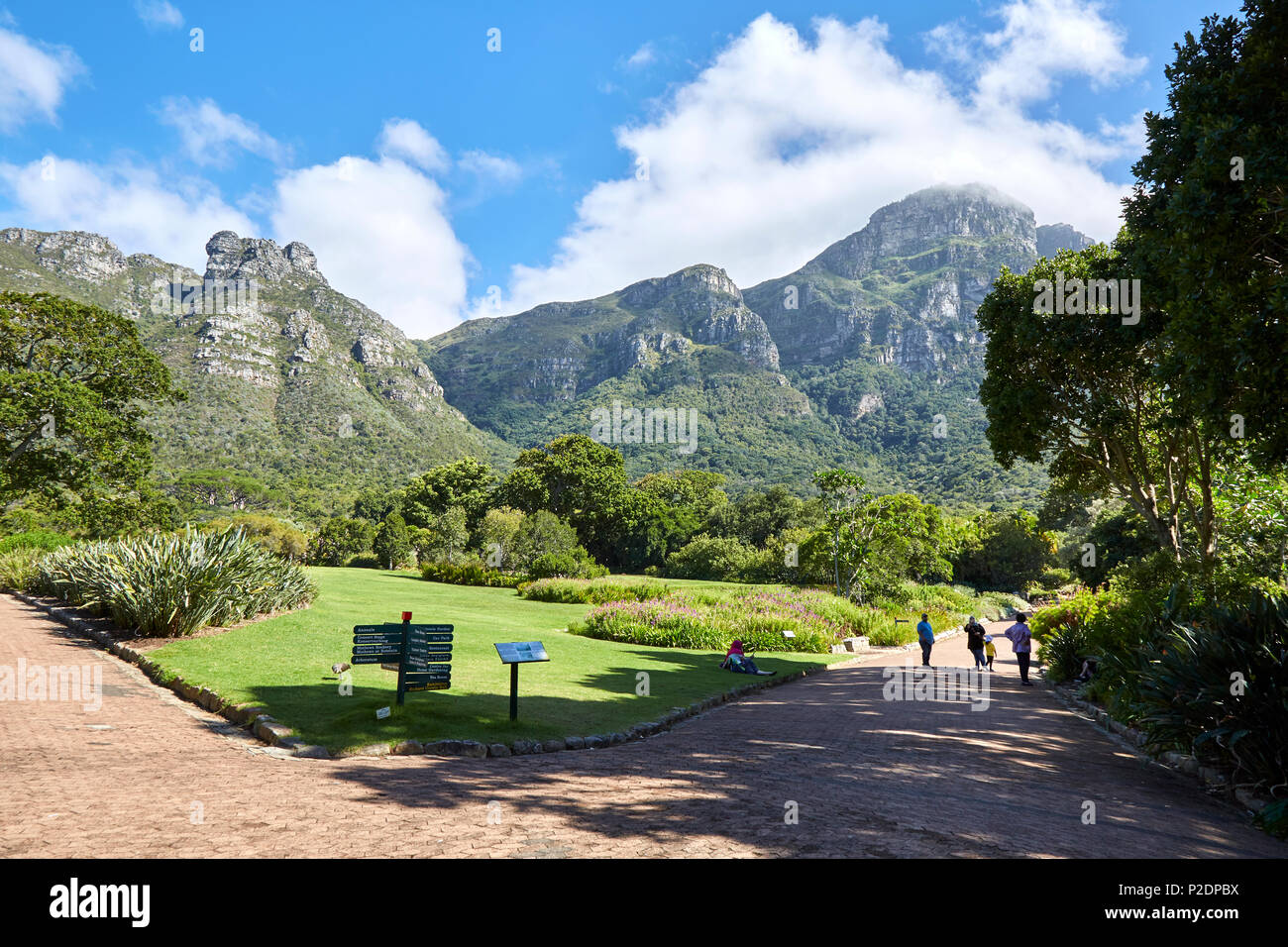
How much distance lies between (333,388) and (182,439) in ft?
91.2

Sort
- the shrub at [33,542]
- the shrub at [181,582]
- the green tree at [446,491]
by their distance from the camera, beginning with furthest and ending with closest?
the green tree at [446,491] < the shrub at [33,542] < the shrub at [181,582]

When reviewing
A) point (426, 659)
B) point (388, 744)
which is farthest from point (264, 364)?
point (388, 744)

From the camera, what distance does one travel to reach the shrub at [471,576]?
34625 mm

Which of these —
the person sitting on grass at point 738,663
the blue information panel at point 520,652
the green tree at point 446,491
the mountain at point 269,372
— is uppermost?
the mountain at point 269,372

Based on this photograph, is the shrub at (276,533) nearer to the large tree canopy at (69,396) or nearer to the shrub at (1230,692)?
the large tree canopy at (69,396)

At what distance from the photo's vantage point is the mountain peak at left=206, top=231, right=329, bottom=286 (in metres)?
143

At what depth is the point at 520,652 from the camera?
8234 millimetres

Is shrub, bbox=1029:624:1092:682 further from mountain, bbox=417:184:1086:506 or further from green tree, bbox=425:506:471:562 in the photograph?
mountain, bbox=417:184:1086:506

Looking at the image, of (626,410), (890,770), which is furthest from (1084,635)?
(626,410)

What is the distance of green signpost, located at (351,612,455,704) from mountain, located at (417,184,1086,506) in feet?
287

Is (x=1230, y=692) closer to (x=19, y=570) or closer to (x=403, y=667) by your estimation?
(x=403, y=667)

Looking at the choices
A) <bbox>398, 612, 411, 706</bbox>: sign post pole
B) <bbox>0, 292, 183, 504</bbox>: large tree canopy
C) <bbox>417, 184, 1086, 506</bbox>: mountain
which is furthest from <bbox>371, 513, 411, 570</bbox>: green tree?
<bbox>417, 184, 1086, 506</bbox>: mountain

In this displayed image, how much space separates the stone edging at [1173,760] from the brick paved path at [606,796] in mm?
226

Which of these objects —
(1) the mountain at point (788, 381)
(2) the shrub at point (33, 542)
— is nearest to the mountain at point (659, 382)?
(1) the mountain at point (788, 381)
